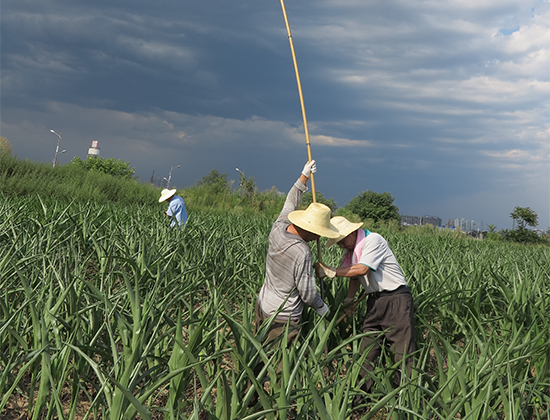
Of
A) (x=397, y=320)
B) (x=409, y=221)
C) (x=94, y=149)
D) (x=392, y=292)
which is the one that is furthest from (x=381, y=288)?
(x=94, y=149)

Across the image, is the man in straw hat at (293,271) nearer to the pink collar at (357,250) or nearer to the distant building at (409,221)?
the pink collar at (357,250)

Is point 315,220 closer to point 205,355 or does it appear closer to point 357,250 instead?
point 357,250

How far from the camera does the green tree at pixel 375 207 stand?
3152cm

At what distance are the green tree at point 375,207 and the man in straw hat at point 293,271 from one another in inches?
1138

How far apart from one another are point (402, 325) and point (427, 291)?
2.36ft

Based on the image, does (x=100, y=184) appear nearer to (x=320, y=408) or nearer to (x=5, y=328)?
(x=5, y=328)

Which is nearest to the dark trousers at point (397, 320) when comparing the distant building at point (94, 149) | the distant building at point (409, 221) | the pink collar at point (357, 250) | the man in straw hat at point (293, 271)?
the pink collar at point (357, 250)

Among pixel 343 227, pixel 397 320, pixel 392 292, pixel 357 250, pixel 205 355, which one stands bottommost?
pixel 205 355

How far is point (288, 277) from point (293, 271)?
0.07m

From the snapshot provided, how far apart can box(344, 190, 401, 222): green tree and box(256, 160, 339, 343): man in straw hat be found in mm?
28897

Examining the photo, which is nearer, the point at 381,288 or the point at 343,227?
the point at 343,227

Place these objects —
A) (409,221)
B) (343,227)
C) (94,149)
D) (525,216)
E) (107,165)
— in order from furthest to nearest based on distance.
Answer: (94,149) < (409,221) < (107,165) < (525,216) < (343,227)

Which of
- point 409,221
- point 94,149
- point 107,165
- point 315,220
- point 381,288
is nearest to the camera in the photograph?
point 315,220

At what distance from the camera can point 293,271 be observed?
2.77 meters
